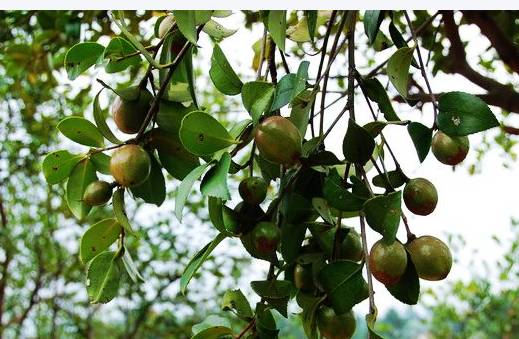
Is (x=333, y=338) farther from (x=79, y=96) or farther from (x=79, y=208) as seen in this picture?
(x=79, y=96)

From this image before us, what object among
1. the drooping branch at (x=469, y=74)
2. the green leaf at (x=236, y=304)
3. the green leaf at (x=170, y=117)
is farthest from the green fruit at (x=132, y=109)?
the drooping branch at (x=469, y=74)

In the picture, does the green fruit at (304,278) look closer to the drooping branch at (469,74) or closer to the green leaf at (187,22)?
the green leaf at (187,22)

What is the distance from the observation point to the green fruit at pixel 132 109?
1.47ft

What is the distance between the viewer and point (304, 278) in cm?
43

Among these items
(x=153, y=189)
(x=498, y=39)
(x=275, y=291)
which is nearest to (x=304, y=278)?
(x=275, y=291)

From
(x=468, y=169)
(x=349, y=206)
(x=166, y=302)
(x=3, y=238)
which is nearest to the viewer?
(x=349, y=206)

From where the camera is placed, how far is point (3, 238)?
1957 mm

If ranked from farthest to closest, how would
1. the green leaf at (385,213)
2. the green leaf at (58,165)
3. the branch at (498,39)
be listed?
1. the branch at (498,39)
2. the green leaf at (58,165)
3. the green leaf at (385,213)

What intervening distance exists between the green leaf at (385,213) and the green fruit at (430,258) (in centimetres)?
4

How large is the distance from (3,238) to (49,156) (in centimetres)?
160

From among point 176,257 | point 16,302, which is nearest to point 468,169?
point 176,257

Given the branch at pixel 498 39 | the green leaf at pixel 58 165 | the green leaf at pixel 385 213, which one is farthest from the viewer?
the branch at pixel 498 39

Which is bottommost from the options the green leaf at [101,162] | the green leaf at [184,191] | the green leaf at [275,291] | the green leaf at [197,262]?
the green leaf at [275,291]

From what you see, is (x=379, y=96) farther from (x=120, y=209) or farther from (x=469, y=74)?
(x=469, y=74)
